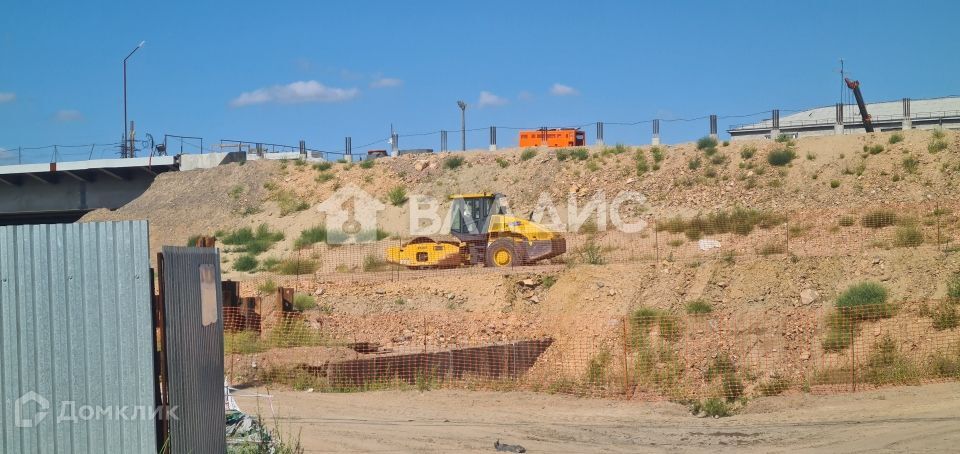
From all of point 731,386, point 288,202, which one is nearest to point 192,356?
point 731,386

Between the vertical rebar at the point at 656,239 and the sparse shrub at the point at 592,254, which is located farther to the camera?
the vertical rebar at the point at 656,239

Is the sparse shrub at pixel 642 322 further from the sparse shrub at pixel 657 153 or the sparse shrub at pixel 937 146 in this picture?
the sparse shrub at pixel 657 153

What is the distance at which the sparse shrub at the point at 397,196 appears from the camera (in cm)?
4844

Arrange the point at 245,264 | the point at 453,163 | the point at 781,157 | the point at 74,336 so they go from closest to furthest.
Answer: the point at 74,336 → the point at 245,264 → the point at 781,157 → the point at 453,163

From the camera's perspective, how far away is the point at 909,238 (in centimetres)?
2667

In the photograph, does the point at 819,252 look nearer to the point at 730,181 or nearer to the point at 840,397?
the point at 840,397

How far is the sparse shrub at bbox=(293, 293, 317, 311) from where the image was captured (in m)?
26.0

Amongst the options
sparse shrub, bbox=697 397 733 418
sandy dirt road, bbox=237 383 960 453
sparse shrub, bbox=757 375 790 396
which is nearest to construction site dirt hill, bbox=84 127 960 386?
sparse shrub, bbox=757 375 790 396

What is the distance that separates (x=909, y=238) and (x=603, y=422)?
16.3m

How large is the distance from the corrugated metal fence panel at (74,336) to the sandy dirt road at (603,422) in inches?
179

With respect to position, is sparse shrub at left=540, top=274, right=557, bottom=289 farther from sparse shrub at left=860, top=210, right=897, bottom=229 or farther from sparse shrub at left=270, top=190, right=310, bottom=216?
sparse shrub at left=270, top=190, right=310, bottom=216

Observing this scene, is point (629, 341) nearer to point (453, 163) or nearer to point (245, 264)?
point (245, 264)

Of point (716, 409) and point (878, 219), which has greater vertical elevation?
point (878, 219)

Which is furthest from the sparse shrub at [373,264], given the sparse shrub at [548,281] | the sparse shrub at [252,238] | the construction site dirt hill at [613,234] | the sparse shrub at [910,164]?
the sparse shrub at [910,164]
